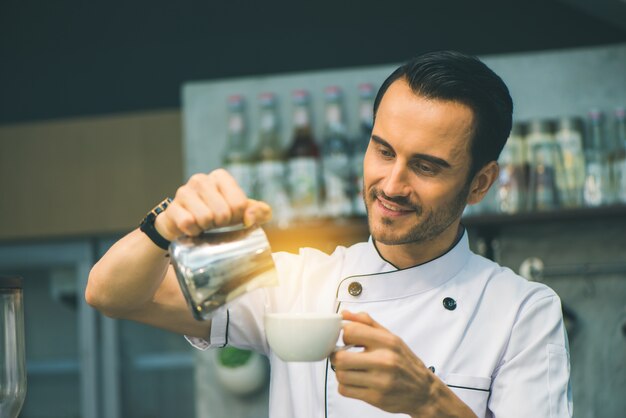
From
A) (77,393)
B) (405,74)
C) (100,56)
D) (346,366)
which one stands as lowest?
(77,393)

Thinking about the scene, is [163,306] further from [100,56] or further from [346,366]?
[100,56]

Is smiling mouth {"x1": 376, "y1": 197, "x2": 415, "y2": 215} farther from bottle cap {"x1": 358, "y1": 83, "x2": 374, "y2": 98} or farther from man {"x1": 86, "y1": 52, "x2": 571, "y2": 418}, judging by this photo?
bottle cap {"x1": 358, "y1": 83, "x2": 374, "y2": 98}

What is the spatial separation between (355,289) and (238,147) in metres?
1.56

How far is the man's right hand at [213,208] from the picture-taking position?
102 centimetres

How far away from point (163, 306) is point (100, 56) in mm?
2679

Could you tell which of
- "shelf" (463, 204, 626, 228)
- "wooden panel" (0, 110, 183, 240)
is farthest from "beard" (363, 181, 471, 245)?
"wooden panel" (0, 110, 183, 240)

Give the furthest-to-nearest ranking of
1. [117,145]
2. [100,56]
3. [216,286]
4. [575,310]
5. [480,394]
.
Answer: [100,56], [117,145], [575,310], [480,394], [216,286]

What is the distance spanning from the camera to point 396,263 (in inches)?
57.6

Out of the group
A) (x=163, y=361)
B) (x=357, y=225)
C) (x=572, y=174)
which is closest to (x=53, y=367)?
(x=163, y=361)

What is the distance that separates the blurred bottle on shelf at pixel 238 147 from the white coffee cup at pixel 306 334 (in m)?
1.75

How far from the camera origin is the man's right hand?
102 cm

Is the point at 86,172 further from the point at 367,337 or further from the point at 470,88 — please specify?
the point at 367,337

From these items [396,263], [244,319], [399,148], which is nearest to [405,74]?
[399,148]

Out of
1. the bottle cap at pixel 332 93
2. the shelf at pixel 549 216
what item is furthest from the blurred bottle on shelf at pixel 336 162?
the shelf at pixel 549 216
